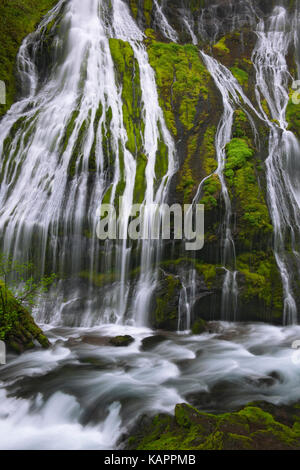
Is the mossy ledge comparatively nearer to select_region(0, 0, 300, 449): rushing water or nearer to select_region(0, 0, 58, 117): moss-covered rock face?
select_region(0, 0, 300, 449): rushing water

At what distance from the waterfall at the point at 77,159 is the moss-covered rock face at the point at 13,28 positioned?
55 centimetres

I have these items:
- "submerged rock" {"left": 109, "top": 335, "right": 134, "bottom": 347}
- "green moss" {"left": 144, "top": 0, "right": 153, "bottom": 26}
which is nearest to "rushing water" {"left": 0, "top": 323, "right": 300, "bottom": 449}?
"submerged rock" {"left": 109, "top": 335, "right": 134, "bottom": 347}

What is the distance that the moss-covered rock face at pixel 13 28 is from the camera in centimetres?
1736

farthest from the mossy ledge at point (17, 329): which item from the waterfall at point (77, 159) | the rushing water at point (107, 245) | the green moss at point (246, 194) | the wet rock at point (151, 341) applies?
the green moss at point (246, 194)

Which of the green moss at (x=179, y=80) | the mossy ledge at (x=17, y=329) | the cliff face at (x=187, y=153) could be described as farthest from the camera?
the green moss at (x=179, y=80)

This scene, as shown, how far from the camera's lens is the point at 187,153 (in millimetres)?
14133

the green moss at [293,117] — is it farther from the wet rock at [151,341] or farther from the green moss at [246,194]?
the wet rock at [151,341]

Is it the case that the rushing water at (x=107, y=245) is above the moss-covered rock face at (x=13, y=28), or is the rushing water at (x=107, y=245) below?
below

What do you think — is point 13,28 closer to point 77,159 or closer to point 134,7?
point 134,7

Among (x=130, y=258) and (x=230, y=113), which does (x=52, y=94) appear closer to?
(x=230, y=113)

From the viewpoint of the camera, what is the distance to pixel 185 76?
57.2ft
